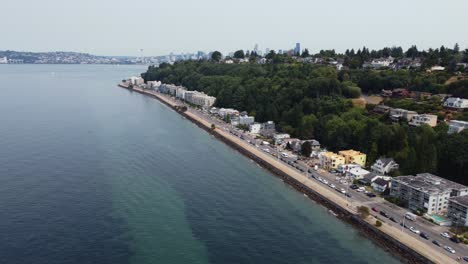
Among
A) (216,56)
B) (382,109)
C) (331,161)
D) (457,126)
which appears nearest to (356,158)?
(331,161)

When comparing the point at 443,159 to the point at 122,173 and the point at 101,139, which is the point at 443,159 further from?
the point at 101,139

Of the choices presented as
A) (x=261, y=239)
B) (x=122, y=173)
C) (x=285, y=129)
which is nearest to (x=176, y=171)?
(x=122, y=173)

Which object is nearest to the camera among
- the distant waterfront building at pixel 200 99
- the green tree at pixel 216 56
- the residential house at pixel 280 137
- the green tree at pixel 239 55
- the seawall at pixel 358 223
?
the seawall at pixel 358 223

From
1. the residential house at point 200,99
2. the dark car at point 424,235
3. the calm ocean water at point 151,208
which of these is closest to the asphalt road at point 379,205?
the dark car at point 424,235

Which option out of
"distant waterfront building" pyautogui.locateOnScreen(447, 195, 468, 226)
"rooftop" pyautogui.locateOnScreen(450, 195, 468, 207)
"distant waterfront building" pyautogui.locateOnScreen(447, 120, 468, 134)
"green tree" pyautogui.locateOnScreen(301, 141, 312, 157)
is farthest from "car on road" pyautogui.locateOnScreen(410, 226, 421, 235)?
"distant waterfront building" pyautogui.locateOnScreen(447, 120, 468, 134)

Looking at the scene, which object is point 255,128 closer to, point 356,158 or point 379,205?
point 356,158

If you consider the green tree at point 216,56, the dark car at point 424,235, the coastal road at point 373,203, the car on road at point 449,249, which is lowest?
the coastal road at point 373,203

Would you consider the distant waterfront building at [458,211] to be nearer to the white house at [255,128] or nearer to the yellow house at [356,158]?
the yellow house at [356,158]

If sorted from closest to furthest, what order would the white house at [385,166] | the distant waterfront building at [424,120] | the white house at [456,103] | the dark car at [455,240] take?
the dark car at [455,240] → the white house at [385,166] → the distant waterfront building at [424,120] → the white house at [456,103]
